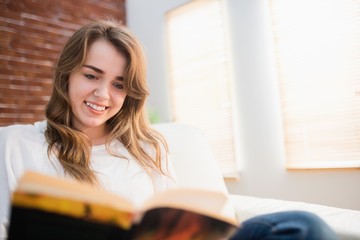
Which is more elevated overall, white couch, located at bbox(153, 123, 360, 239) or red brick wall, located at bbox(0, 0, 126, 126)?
red brick wall, located at bbox(0, 0, 126, 126)

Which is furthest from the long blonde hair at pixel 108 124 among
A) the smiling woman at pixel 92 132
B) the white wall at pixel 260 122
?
the white wall at pixel 260 122

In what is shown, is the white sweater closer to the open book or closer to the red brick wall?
the open book

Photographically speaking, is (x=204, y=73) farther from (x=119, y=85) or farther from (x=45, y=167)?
(x=45, y=167)

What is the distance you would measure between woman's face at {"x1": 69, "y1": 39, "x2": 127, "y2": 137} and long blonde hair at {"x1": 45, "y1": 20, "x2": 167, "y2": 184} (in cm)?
2

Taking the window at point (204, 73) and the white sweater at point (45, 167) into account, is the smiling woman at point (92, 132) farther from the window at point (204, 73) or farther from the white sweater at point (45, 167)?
the window at point (204, 73)

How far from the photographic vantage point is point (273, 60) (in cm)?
280

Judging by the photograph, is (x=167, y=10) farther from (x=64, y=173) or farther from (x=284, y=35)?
(x=64, y=173)

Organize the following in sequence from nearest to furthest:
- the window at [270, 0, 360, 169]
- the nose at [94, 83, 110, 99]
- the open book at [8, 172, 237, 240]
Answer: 1. the open book at [8, 172, 237, 240]
2. the nose at [94, 83, 110, 99]
3. the window at [270, 0, 360, 169]

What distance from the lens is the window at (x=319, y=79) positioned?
2.43 meters

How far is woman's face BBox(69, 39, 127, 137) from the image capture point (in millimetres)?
1108

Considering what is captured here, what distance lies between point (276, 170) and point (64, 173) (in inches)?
82.8

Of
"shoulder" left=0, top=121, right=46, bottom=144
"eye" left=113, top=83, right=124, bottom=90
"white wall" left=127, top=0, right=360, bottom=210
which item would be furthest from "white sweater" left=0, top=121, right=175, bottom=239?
"white wall" left=127, top=0, right=360, bottom=210

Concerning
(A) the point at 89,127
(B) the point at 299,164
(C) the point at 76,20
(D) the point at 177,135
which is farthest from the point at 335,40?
(C) the point at 76,20

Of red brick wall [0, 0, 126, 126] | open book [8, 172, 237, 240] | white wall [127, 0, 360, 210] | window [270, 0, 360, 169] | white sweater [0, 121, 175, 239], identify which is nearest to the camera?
open book [8, 172, 237, 240]
